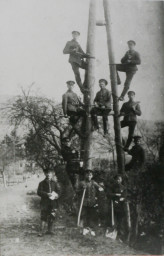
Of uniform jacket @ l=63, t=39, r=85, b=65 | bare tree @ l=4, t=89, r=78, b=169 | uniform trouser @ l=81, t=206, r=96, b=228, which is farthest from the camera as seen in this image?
bare tree @ l=4, t=89, r=78, b=169

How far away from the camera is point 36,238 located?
5.39m

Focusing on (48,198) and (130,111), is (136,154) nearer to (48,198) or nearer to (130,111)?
(130,111)

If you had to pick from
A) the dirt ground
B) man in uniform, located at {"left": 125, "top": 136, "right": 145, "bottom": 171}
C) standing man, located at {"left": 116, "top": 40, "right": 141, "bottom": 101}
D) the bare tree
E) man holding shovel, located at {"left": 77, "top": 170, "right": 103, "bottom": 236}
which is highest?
standing man, located at {"left": 116, "top": 40, "right": 141, "bottom": 101}

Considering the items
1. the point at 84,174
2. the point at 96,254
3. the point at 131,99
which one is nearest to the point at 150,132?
the point at 131,99

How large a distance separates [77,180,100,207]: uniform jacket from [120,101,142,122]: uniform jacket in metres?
1.51

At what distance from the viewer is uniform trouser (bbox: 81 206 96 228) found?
19.2ft

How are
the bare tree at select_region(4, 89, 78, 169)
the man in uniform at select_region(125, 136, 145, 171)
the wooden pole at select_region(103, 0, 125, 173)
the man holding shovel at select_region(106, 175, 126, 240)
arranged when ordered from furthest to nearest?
the bare tree at select_region(4, 89, 78, 169) < the man in uniform at select_region(125, 136, 145, 171) < the wooden pole at select_region(103, 0, 125, 173) < the man holding shovel at select_region(106, 175, 126, 240)

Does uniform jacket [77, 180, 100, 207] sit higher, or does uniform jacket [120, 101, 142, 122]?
uniform jacket [120, 101, 142, 122]

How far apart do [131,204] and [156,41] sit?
3.25 m

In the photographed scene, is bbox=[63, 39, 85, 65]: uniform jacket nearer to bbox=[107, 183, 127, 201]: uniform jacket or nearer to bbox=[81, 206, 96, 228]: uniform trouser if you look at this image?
bbox=[107, 183, 127, 201]: uniform jacket

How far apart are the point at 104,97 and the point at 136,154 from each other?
1.30 metres

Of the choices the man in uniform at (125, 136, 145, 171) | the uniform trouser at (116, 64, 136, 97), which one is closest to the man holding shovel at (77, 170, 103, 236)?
the man in uniform at (125, 136, 145, 171)

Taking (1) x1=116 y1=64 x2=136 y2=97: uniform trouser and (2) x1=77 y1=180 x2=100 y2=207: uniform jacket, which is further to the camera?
(1) x1=116 y1=64 x2=136 y2=97: uniform trouser

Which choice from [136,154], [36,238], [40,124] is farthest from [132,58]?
[36,238]
